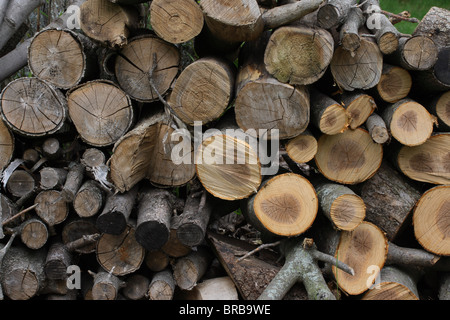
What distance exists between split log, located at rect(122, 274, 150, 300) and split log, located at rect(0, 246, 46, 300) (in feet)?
1.77

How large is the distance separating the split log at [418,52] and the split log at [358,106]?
12.7 inches

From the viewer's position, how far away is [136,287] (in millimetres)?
2936

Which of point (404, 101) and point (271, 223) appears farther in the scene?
point (404, 101)

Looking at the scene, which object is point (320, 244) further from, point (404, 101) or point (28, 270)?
point (28, 270)

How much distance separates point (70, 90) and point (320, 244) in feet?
6.29

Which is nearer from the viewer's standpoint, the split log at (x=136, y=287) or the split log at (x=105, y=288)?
the split log at (x=105, y=288)

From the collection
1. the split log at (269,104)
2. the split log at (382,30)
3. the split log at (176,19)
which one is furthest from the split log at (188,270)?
the split log at (382,30)

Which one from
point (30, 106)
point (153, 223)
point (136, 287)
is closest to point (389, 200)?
point (153, 223)

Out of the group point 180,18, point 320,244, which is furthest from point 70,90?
point 320,244

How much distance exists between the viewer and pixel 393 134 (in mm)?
2797

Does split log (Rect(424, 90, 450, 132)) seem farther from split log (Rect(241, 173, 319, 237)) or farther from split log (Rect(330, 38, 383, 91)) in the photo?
split log (Rect(241, 173, 319, 237))

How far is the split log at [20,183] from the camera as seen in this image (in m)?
2.88

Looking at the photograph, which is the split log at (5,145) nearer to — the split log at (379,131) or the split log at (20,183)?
the split log at (20,183)

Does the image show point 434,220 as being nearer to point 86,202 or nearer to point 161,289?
point 161,289
